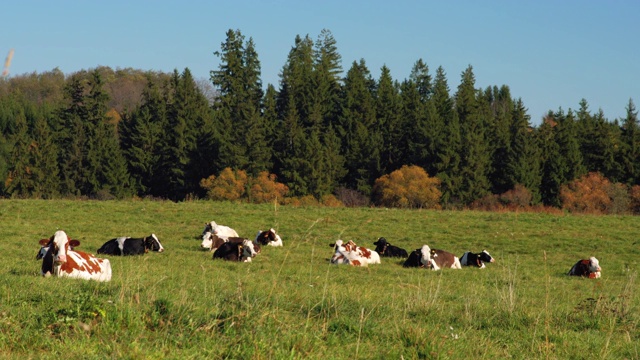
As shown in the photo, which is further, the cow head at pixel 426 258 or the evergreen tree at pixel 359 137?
the evergreen tree at pixel 359 137

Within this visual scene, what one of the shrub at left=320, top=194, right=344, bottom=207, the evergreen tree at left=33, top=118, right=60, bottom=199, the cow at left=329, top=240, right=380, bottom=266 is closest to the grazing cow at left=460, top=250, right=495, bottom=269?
the cow at left=329, top=240, right=380, bottom=266

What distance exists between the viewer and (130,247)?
19891 mm

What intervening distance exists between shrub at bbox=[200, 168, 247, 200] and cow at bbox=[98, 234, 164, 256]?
180ft

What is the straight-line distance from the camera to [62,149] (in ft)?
267

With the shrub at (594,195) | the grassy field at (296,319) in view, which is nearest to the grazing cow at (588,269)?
the grassy field at (296,319)

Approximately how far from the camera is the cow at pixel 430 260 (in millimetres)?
19609

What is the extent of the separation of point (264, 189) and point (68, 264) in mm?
65399

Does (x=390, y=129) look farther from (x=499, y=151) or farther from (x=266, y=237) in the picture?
(x=266, y=237)

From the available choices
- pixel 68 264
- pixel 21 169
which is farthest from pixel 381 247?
pixel 21 169

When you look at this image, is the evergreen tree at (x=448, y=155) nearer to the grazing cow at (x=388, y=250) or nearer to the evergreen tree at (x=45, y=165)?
the evergreen tree at (x=45, y=165)

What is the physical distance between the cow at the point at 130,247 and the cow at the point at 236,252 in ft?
6.38

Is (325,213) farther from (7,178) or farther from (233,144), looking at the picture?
(7,178)

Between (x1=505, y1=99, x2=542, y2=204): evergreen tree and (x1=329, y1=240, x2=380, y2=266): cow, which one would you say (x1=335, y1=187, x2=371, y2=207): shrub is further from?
(x1=329, y1=240, x2=380, y2=266): cow

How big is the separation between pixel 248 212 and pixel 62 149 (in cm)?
5577
